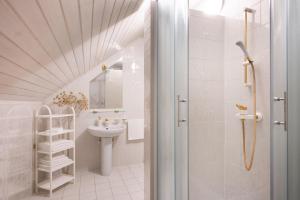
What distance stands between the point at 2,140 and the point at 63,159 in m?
0.86

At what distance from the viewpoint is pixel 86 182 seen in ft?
8.13

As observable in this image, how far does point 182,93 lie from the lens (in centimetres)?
108

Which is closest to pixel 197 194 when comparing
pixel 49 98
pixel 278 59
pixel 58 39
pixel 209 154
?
pixel 209 154

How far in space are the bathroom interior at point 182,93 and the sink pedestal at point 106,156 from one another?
221 millimetres

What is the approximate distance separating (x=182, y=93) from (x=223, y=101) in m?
0.62

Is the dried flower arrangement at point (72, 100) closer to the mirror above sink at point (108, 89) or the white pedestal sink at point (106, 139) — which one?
the mirror above sink at point (108, 89)

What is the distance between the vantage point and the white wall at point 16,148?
165 cm

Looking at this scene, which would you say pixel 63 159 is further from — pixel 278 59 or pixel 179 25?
pixel 278 59

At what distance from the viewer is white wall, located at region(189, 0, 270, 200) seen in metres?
1.25

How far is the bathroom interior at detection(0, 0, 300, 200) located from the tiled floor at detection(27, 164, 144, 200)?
14 millimetres

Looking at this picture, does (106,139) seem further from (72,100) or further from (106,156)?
(72,100)

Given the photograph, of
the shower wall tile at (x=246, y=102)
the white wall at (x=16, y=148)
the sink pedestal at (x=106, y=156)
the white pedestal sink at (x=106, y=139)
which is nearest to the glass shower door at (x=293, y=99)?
the shower wall tile at (x=246, y=102)

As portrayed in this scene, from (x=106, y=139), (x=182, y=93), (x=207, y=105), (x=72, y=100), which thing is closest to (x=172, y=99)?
(x=182, y=93)

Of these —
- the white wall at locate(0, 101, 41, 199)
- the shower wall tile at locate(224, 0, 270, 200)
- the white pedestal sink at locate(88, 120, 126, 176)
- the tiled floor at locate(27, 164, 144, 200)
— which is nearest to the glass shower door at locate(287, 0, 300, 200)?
the shower wall tile at locate(224, 0, 270, 200)
